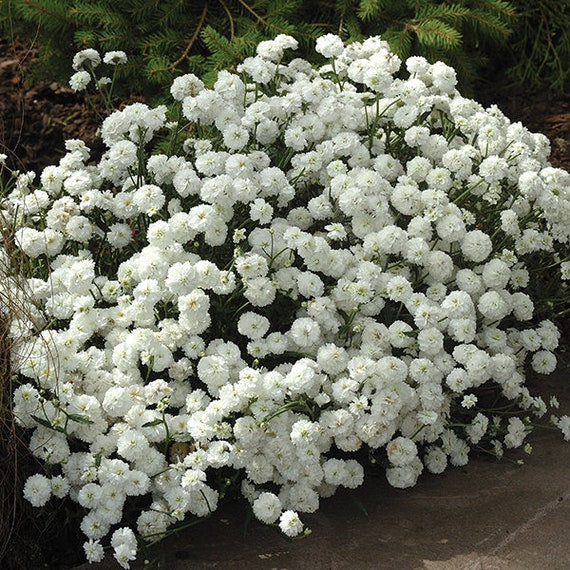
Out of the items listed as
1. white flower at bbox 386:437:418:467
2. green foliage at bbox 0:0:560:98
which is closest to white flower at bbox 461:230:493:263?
white flower at bbox 386:437:418:467

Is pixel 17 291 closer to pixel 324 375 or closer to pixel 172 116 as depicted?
pixel 324 375

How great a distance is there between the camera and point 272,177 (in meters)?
3.20

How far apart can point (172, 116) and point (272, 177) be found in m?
0.98

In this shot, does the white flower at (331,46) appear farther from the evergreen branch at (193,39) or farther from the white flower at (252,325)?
the white flower at (252,325)

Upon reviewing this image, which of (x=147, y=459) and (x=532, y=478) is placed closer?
(x=147, y=459)

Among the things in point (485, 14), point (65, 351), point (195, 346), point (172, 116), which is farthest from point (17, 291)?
point (485, 14)

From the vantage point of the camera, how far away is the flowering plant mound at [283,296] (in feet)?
9.27

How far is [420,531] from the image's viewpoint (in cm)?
294

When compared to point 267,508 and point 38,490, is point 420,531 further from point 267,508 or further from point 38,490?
point 38,490

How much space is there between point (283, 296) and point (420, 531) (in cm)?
82

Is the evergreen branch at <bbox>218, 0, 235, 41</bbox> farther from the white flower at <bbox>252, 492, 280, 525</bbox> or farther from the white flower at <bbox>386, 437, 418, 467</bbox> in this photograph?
the white flower at <bbox>252, 492, 280, 525</bbox>

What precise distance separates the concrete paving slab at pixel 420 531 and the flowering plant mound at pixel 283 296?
9cm

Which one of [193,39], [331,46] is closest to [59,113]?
[193,39]

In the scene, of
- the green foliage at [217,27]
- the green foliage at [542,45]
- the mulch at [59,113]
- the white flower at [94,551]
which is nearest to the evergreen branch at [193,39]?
the green foliage at [217,27]
